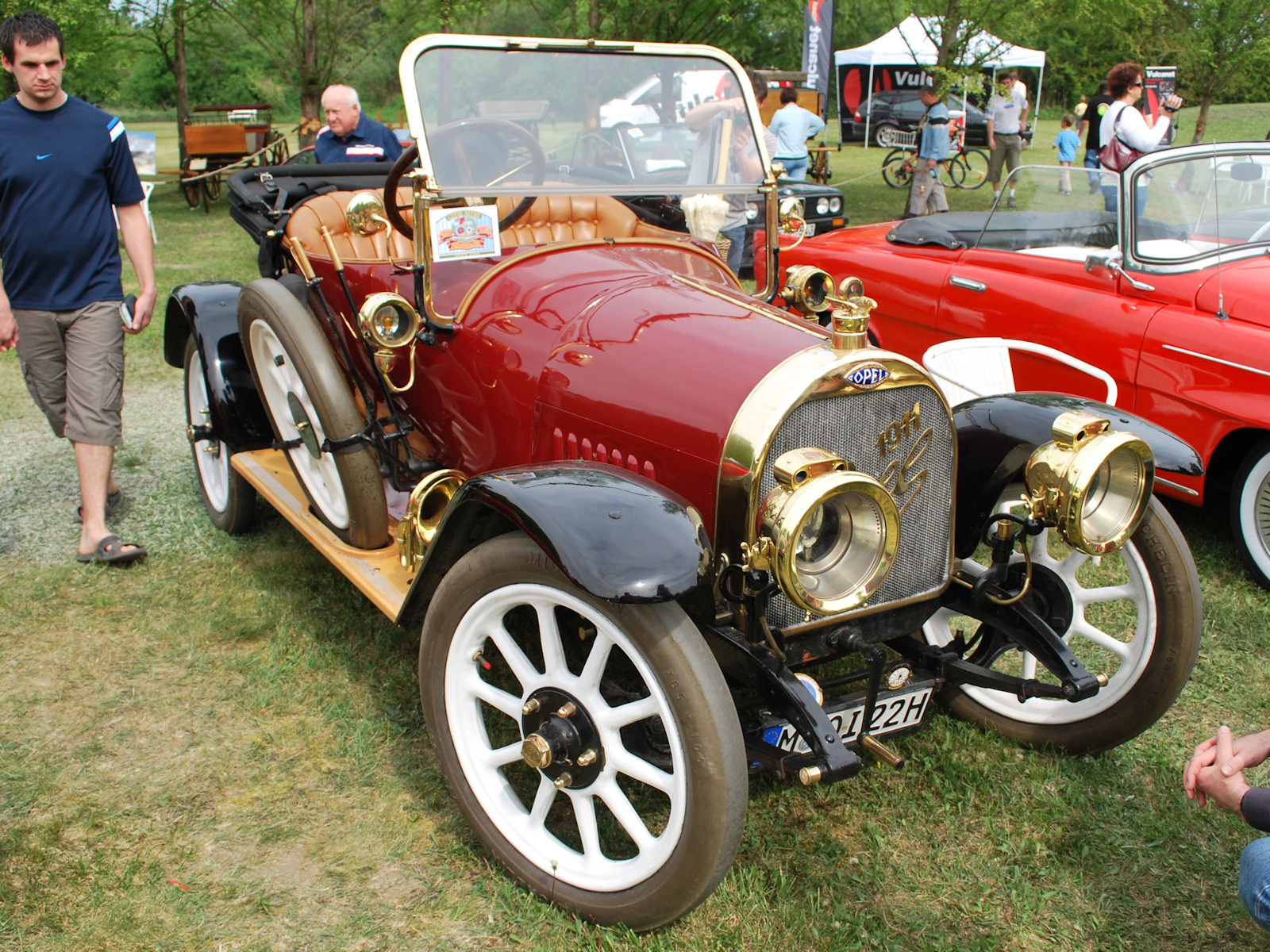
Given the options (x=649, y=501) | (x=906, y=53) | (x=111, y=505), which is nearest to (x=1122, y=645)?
(x=649, y=501)

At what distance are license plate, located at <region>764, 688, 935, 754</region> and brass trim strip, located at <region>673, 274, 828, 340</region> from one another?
2.88 feet

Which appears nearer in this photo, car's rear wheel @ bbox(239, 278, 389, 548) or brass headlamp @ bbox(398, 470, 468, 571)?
brass headlamp @ bbox(398, 470, 468, 571)

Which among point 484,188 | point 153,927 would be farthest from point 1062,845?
point 484,188

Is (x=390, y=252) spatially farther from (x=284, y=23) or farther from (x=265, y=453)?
(x=284, y=23)

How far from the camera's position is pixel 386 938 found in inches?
88.1

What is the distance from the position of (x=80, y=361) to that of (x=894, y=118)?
2391cm

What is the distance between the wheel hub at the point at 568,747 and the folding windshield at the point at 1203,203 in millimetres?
3438

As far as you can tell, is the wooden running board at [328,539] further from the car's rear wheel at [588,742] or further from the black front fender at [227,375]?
the car's rear wheel at [588,742]

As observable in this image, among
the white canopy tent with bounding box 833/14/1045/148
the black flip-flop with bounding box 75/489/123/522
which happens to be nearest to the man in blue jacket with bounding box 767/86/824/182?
the white canopy tent with bounding box 833/14/1045/148

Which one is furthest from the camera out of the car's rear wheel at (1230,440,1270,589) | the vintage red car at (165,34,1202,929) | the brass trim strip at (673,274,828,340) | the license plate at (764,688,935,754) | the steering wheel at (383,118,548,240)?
the car's rear wheel at (1230,440,1270,589)

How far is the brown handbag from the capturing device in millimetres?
7996

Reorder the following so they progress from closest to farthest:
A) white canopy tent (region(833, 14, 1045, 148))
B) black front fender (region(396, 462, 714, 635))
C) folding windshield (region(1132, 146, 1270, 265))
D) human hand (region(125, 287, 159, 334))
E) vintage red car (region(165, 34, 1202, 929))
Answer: black front fender (region(396, 462, 714, 635)), vintage red car (region(165, 34, 1202, 929)), human hand (region(125, 287, 159, 334)), folding windshield (region(1132, 146, 1270, 265)), white canopy tent (region(833, 14, 1045, 148))

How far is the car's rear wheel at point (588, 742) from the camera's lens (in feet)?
6.28

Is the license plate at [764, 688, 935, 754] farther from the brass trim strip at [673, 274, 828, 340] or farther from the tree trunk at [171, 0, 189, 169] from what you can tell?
the tree trunk at [171, 0, 189, 169]
